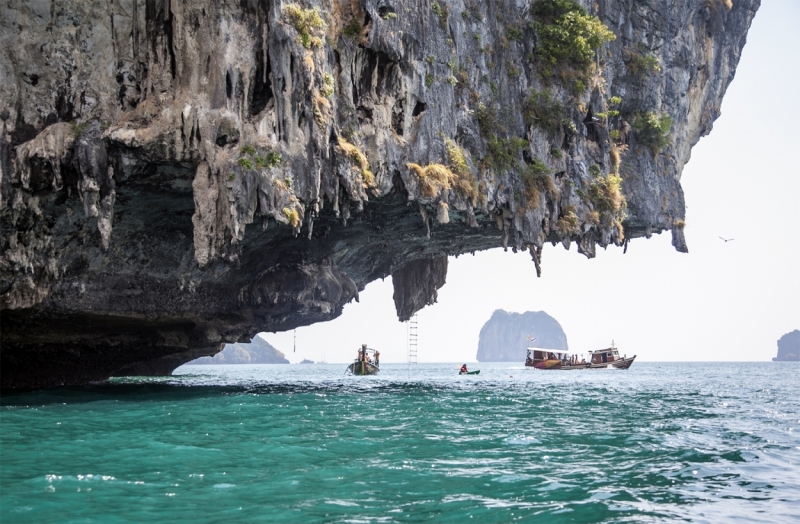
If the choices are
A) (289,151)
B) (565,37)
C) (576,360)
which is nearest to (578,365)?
(576,360)

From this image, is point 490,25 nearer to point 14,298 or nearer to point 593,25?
point 593,25

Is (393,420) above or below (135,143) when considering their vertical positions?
below

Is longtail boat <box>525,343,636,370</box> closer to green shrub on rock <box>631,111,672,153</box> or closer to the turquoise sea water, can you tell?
green shrub on rock <box>631,111,672,153</box>

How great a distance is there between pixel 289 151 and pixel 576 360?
67798 millimetres

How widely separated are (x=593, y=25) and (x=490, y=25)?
4.89 metres

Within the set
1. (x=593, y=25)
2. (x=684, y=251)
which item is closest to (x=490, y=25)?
(x=593, y=25)

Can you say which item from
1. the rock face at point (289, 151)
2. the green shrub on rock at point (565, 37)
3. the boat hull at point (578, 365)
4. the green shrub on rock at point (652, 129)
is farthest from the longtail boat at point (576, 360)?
the green shrub on rock at point (565, 37)

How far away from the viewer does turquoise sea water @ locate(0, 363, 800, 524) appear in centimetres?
1070

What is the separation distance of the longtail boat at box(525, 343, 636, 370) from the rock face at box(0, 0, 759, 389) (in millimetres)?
45033

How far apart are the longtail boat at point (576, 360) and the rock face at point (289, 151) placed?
45033 millimetres

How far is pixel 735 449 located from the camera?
1683 cm

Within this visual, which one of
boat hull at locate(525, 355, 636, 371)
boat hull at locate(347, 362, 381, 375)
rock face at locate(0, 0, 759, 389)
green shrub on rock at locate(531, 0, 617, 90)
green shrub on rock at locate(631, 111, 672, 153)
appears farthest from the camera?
boat hull at locate(525, 355, 636, 371)

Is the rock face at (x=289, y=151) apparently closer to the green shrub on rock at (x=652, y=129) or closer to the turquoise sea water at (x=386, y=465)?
the green shrub on rock at (x=652, y=129)

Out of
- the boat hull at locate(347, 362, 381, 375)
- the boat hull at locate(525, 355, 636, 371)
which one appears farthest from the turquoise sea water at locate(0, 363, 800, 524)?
the boat hull at locate(525, 355, 636, 371)
